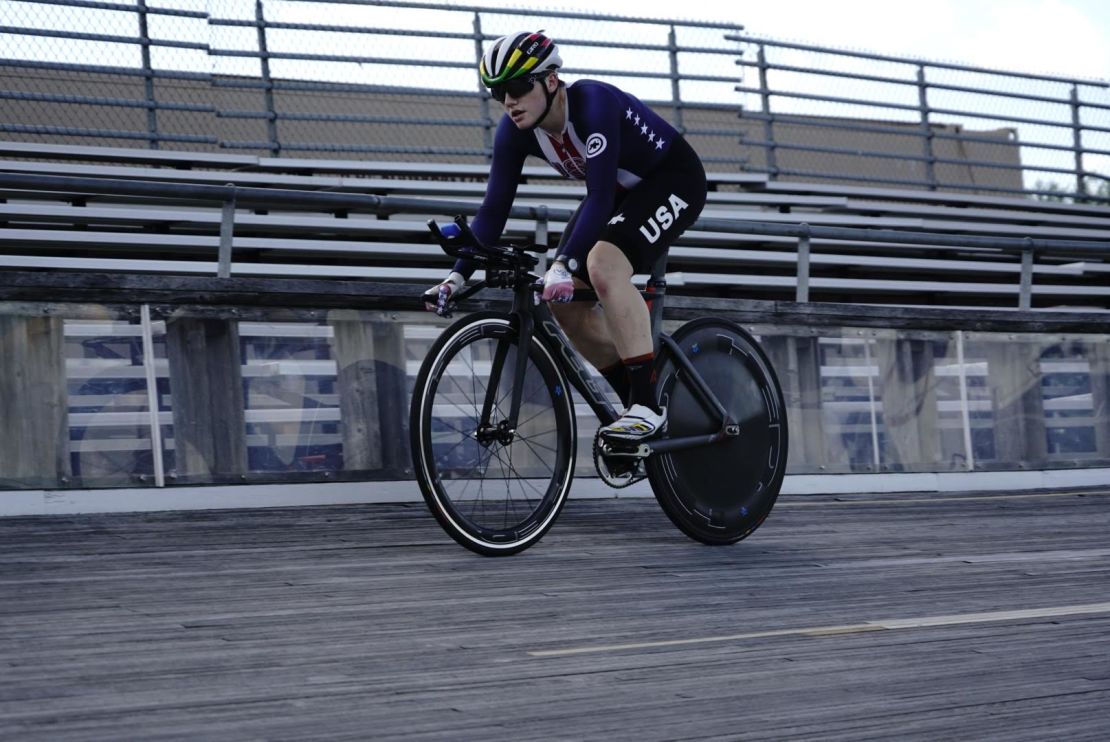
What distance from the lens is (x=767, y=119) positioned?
18.0m

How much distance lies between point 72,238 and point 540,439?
8623 mm

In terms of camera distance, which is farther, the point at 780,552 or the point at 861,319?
the point at 861,319

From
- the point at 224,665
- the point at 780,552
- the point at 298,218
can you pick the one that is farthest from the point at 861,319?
the point at 298,218

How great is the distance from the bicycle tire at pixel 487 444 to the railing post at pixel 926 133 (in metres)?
15.1

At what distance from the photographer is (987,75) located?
20172 millimetres

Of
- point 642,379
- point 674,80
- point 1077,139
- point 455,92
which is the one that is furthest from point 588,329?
point 1077,139

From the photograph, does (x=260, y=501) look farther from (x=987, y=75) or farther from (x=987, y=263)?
(x=987, y=75)

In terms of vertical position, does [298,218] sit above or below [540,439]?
above

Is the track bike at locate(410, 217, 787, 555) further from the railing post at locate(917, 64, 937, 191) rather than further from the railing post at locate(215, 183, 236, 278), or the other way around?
the railing post at locate(917, 64, 937, 191)

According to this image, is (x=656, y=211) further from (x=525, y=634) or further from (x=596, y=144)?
(x=525, y=634)

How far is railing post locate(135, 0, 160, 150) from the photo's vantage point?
14211 mm

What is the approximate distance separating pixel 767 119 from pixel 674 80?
55.3 inches

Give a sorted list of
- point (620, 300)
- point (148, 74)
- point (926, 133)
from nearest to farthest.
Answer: point (620, 300) < point (148, 74) < point (926, 133)

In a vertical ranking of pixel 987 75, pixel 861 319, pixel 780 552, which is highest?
pixel 987 75
